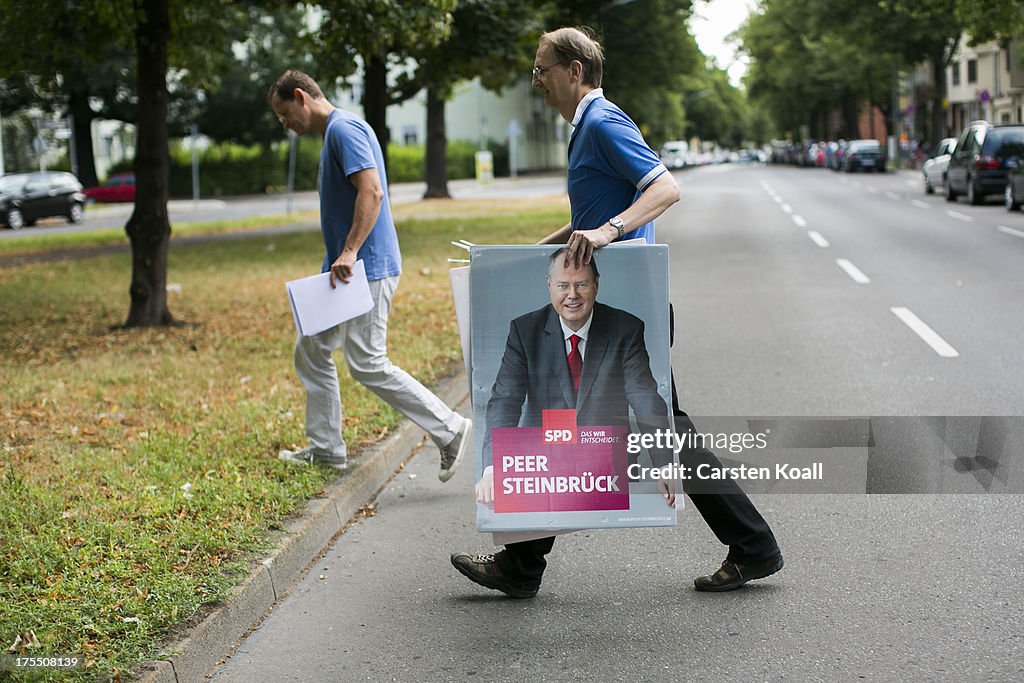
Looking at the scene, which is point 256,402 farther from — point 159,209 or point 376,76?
point 376,76

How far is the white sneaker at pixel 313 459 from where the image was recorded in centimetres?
589

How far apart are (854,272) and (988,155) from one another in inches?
507

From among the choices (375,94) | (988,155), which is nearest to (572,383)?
(375,94)

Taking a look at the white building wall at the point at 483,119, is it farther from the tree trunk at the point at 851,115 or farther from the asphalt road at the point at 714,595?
the asphalt road at the point at 714,595

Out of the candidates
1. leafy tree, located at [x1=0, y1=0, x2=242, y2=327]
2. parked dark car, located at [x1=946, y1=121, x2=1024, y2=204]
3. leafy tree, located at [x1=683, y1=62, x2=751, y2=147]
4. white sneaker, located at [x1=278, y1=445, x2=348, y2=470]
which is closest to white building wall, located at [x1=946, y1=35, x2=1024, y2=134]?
parked dark car, located at [x1=946, y1=121, x2=1024, y2=204]

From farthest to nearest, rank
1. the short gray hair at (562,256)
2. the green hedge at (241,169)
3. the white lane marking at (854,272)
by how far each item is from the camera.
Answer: the green hedge at (241,169) < the white lane marking at (854,272) < the short gray hair at (562,256)

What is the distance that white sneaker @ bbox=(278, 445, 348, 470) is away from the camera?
19.3ft

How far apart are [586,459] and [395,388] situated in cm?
214

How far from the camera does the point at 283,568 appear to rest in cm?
467

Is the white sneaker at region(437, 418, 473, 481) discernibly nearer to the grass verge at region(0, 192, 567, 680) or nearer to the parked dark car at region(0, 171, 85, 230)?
the grass verge at region(0, 192, 567, 680)

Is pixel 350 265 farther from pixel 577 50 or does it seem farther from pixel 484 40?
pixel 484 40

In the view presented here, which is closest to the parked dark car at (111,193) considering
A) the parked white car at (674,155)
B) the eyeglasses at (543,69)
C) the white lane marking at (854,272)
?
the white lane marking at (854,272)

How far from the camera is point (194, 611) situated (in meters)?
3.98

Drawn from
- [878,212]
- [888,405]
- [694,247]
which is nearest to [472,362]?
[888,405]
